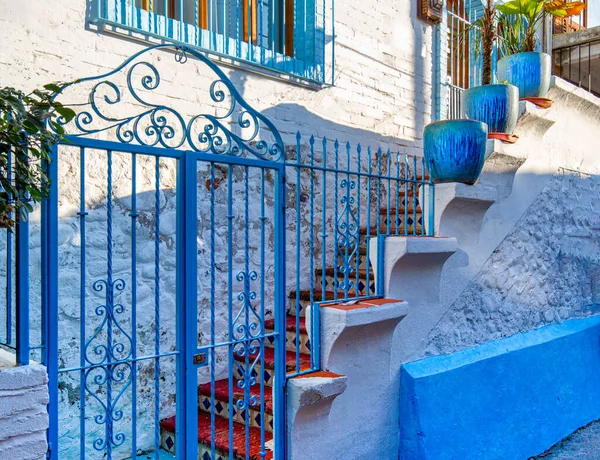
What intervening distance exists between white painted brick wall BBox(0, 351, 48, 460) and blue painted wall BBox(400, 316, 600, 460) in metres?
2.18

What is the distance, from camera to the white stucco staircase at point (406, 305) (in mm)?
3088

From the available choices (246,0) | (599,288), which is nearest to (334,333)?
(246,0)

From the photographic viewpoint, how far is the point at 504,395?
13.7 ft

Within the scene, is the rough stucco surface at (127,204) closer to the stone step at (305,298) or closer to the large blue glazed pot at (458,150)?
the stone step at (305,298)

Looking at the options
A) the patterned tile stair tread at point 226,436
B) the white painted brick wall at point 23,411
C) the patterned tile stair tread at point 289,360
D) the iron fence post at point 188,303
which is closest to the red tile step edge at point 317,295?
the patterned tile stair tread at point 289,360

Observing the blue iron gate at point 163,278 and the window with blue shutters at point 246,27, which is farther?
the window with blue shutters at point 246,27

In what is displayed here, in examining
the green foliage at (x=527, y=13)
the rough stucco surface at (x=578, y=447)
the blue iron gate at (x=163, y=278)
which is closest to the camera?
the blue iron gate at (x=163, y=278)

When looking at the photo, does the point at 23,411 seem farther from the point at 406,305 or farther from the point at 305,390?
the point at 406,305

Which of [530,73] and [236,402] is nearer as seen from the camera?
[236,402]

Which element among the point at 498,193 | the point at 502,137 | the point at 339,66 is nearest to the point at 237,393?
the point at 498,193

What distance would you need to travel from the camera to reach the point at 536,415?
14.6 feet

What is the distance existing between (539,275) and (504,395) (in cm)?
119

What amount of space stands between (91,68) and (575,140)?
4.18 m

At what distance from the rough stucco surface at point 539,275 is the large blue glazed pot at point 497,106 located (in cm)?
85
